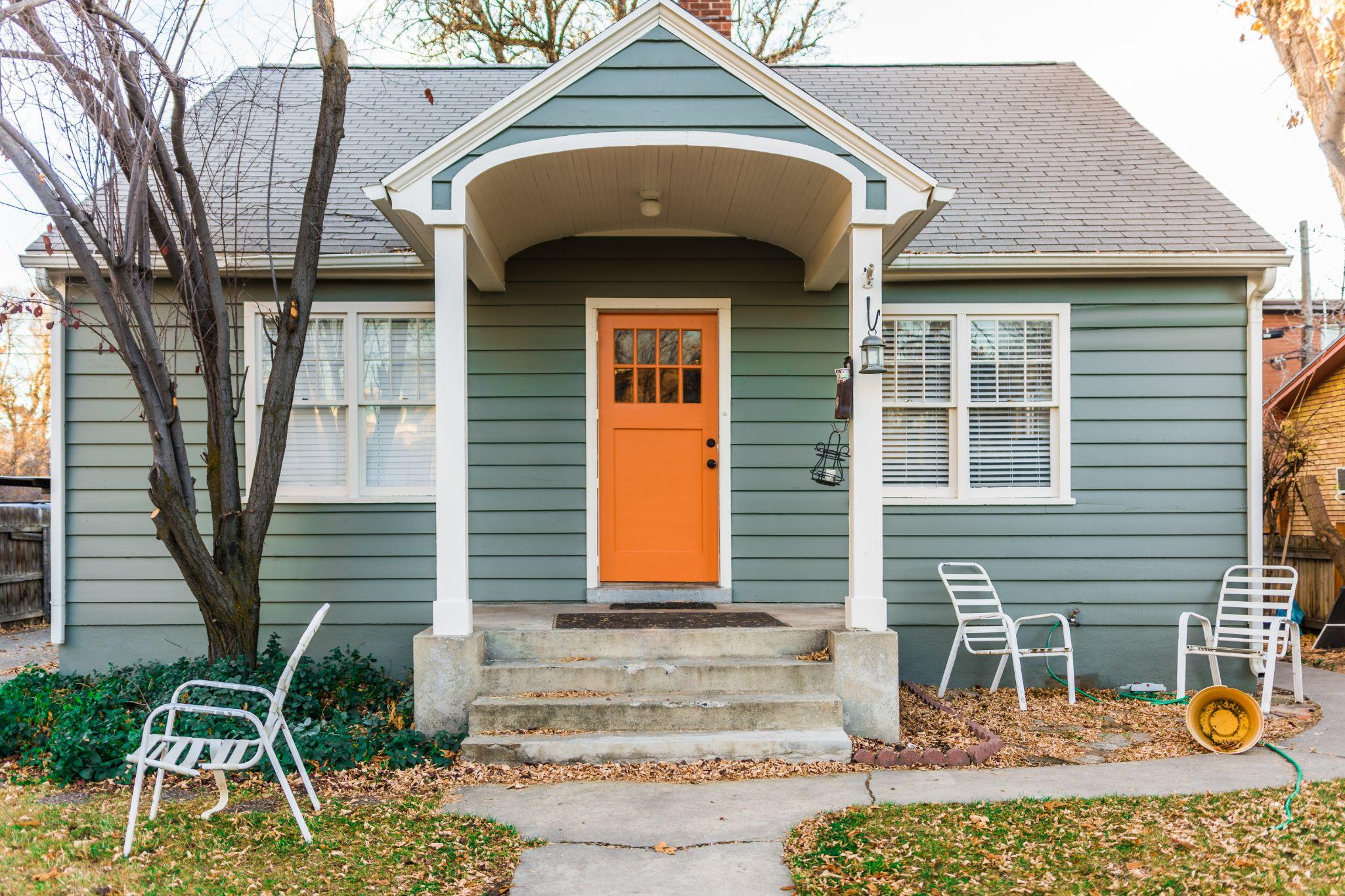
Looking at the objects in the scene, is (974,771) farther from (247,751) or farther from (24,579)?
(24,579)

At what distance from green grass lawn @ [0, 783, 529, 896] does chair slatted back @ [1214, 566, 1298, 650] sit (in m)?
4.78

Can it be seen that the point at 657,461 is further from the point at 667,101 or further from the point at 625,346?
the point at 667,101

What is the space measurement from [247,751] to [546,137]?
3.36 meters

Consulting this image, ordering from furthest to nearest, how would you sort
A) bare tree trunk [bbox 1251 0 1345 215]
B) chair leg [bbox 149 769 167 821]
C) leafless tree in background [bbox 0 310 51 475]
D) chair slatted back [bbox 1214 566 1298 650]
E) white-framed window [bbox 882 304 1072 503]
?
leafless tree in background [bbox 0 310 51 475], white-framed window [bbox 882 304 1072 503], chair slatted back [bbox 1214 566 1298 650], bare tree trunk [bbox 1251 0 1345 215], chair leg [bbox 149 769 167 821]

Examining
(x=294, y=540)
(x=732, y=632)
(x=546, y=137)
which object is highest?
(x=546, y=137)

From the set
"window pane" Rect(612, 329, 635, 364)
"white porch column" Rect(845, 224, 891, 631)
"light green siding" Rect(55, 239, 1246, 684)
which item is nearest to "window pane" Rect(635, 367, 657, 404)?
"window pane" Rect(612, 329, 635, 364)

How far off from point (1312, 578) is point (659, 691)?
→ 8691mm

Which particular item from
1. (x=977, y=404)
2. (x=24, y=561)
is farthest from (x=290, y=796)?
(x=24, y=561)

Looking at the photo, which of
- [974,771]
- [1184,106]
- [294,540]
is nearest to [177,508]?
[294,540]

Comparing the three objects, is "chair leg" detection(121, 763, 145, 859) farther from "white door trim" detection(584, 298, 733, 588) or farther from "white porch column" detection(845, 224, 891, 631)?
"white porch column" detection(845, 224, 891, 631)

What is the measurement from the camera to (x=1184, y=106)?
1176cm

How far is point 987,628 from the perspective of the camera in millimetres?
5719

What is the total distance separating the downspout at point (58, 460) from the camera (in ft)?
19.3

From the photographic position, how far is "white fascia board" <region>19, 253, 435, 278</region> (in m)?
5.79
